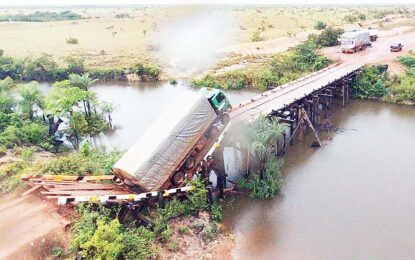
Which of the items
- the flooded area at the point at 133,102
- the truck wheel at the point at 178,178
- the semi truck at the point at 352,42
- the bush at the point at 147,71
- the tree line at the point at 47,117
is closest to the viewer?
the truck wheel at the point at 178,178

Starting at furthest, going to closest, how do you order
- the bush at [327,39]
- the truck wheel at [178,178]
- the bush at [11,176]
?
the bush at [327,39] → the truck wheel at [178,178] → the bush at [11,176]

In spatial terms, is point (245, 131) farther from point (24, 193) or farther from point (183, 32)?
point (183, 32)

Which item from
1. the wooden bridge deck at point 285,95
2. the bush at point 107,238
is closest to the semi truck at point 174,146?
the bush at point 107,238

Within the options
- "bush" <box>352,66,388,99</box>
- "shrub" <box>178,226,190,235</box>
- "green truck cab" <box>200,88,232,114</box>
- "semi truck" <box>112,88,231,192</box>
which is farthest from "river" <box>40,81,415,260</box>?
"bush" <box>352,66,388,99</box>

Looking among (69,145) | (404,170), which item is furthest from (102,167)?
(404,170)

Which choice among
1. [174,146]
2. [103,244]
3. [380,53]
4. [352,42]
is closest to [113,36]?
[352,42]

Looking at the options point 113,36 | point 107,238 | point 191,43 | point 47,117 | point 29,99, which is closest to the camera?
point 107,238

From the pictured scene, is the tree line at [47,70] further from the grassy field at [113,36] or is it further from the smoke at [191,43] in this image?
the smoke at [191,43]

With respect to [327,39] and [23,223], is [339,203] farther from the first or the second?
[327,39]
